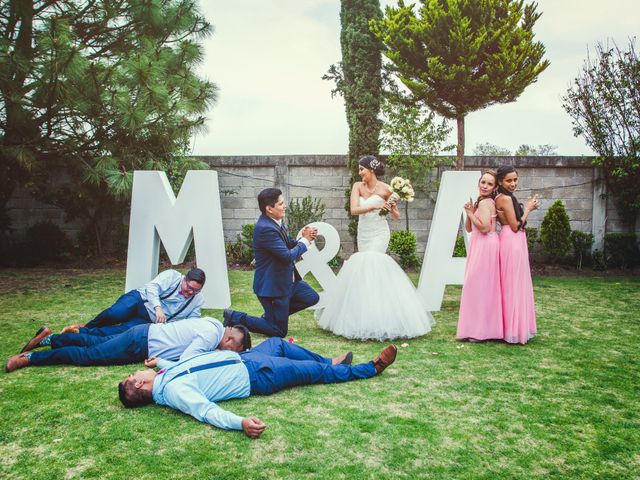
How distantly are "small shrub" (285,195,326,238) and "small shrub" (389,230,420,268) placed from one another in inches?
67.6

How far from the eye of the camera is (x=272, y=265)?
234 inches

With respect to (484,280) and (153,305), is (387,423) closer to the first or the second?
(484,280)

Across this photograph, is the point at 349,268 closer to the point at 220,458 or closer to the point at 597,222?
the point at 220,458

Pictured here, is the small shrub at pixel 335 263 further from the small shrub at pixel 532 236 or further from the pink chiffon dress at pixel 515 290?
the pink chiffon dress at pixel 515 290

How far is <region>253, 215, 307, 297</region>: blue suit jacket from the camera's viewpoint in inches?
229

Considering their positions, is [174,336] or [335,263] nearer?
[174,336]

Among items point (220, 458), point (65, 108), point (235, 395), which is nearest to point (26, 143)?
point (65, 108)

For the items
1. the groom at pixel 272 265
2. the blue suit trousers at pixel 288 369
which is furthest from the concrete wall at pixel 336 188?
the blue suit trousers at pixel 288 369

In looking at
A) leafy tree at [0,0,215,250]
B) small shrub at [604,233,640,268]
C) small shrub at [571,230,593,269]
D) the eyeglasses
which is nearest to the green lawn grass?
the eyeglasses

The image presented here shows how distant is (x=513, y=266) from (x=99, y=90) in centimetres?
670

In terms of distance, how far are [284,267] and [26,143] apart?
5.60 meters

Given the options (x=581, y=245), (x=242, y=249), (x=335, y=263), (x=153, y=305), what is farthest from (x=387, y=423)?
(x=581, y=245)

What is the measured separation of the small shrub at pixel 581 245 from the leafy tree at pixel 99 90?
8.08 metres

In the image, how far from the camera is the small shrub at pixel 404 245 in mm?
11266
